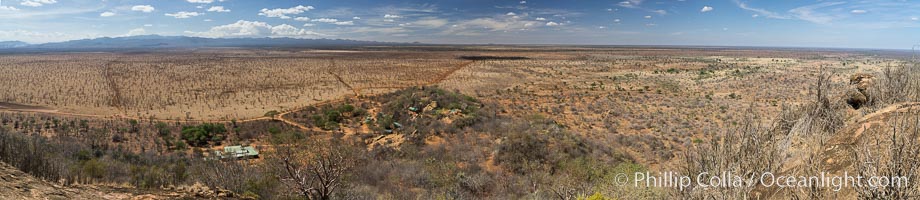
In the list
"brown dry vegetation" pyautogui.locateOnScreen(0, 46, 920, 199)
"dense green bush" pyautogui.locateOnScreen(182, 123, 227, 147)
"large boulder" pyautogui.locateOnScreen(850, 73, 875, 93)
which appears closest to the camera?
"brown dry vegetation" pyautogui.locateOnScreen(0, 46, 920, 199)

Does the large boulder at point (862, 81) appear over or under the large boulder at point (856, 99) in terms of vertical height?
over

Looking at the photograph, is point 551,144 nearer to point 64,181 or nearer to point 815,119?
point 815,119

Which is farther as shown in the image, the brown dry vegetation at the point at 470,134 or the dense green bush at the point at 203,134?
the dense green bush at the point at 203,134

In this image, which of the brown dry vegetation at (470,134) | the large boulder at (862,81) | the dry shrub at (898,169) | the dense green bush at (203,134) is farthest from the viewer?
the dense green bush at (203,134)

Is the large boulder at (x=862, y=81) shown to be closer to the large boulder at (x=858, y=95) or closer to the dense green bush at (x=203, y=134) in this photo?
the large boulder at (x=858, y=95)

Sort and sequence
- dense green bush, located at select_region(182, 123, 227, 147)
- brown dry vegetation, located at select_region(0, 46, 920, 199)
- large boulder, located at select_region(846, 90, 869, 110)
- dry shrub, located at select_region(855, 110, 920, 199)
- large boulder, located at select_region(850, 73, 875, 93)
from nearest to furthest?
dry shrub, located at select_region(855, 110, 920, 199) < brown dry vegetation, located at select_region(0, 46, 920, 199) < large boulder, located at select_region(846, 90, 869, 110) < large boulder, located at select_region(850, 73, 875, 93) < dense green bush, located at select_region(182, 123, 227, 147)

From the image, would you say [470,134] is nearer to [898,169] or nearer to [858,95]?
[858,95]

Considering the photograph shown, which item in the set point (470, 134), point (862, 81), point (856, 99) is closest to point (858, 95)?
point (856, 99)

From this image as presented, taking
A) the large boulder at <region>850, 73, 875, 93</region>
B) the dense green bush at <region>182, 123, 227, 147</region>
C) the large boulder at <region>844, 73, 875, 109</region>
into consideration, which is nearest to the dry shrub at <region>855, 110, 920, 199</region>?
the large boulder at <region>844, 73, 875, 109</region>

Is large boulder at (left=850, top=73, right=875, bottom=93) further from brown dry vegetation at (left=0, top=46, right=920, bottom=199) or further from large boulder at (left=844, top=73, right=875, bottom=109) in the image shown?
brown dry vegetation at (left=0, top=46, right=920, bottom=199)

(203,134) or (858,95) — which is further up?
(858,95)

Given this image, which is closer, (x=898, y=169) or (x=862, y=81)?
(x=898, y=169)

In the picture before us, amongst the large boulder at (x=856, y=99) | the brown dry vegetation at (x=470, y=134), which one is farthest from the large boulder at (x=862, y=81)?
the large boulder at (x=856, y=99)
